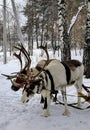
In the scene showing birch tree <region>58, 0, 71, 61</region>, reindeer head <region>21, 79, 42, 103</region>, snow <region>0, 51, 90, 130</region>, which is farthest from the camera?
birch tree <region>58, 0, 71, 61</region>

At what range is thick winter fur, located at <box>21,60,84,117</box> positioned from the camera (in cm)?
671

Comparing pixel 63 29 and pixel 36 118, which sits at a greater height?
pixel 63 29

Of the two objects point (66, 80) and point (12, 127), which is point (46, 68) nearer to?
point (66, 80)

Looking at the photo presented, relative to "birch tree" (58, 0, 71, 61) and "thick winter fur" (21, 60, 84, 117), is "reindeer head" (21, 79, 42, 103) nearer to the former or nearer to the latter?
"thick winter fur" (21, 60, 84, 117)

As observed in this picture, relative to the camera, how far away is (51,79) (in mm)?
7031

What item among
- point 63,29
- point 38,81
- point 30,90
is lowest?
point 30,90

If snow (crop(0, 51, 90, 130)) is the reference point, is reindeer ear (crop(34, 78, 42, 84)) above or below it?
above

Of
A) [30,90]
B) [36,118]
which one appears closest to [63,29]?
[36,118]

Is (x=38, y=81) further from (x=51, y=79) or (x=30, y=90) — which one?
(x=51, y=79)

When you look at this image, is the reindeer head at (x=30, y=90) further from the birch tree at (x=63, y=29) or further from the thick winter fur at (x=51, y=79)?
the birch tree at (x=63, y=29)

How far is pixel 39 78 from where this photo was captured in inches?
267

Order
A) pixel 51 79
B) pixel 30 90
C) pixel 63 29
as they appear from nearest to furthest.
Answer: pixel 30 90 < pixel 51 79 < pixel 63 29

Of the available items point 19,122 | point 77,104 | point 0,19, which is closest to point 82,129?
point 19,122

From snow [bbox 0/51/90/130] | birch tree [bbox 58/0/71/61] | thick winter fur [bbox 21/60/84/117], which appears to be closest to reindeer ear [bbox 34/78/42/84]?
thick winter fur [bbox 21/60/84/117]
